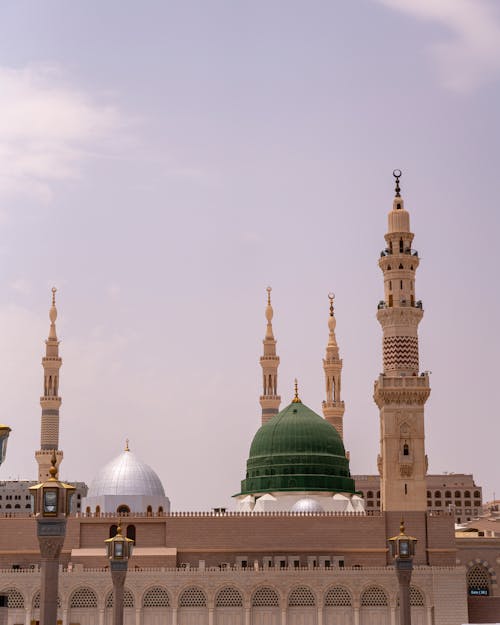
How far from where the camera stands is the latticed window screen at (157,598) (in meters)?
52.9

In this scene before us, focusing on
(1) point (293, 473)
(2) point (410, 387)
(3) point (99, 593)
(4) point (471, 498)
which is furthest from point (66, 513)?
(4) point (471, 498)

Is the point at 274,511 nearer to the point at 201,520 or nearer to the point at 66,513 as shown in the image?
the point at 201,520

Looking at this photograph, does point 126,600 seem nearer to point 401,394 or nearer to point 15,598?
point 15,598

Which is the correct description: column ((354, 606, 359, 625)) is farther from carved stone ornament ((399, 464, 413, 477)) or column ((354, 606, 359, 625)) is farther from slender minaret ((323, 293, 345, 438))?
slender minaret ((323, 293, 345, 438))

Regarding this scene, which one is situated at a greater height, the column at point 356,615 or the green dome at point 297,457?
the green dome at point 297,457

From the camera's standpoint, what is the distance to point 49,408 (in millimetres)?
69000

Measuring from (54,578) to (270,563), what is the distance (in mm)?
31375

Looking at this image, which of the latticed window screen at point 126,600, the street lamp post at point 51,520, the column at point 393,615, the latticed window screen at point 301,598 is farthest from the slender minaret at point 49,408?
the street lamp post at point 51,520

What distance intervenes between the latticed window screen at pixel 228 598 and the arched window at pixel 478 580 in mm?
12055

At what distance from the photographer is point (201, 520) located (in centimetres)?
5525

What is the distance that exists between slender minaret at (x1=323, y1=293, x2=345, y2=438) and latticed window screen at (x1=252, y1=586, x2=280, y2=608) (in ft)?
58.8

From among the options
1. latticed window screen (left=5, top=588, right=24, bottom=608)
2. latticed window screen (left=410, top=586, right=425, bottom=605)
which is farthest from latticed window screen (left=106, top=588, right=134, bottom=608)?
latticed window screen (left=410, top=586, right=425, bottom=605)

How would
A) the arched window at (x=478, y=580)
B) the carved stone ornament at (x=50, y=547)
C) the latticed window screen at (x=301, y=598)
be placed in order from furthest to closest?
the arched window at (x=478, y=580) → the latticed window screen at (x=301, y=598) → the carved stone ornament at (x=50, y=547)

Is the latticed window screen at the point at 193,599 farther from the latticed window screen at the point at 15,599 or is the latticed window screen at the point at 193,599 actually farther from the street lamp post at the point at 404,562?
the street lamp post at the point at 404,562
